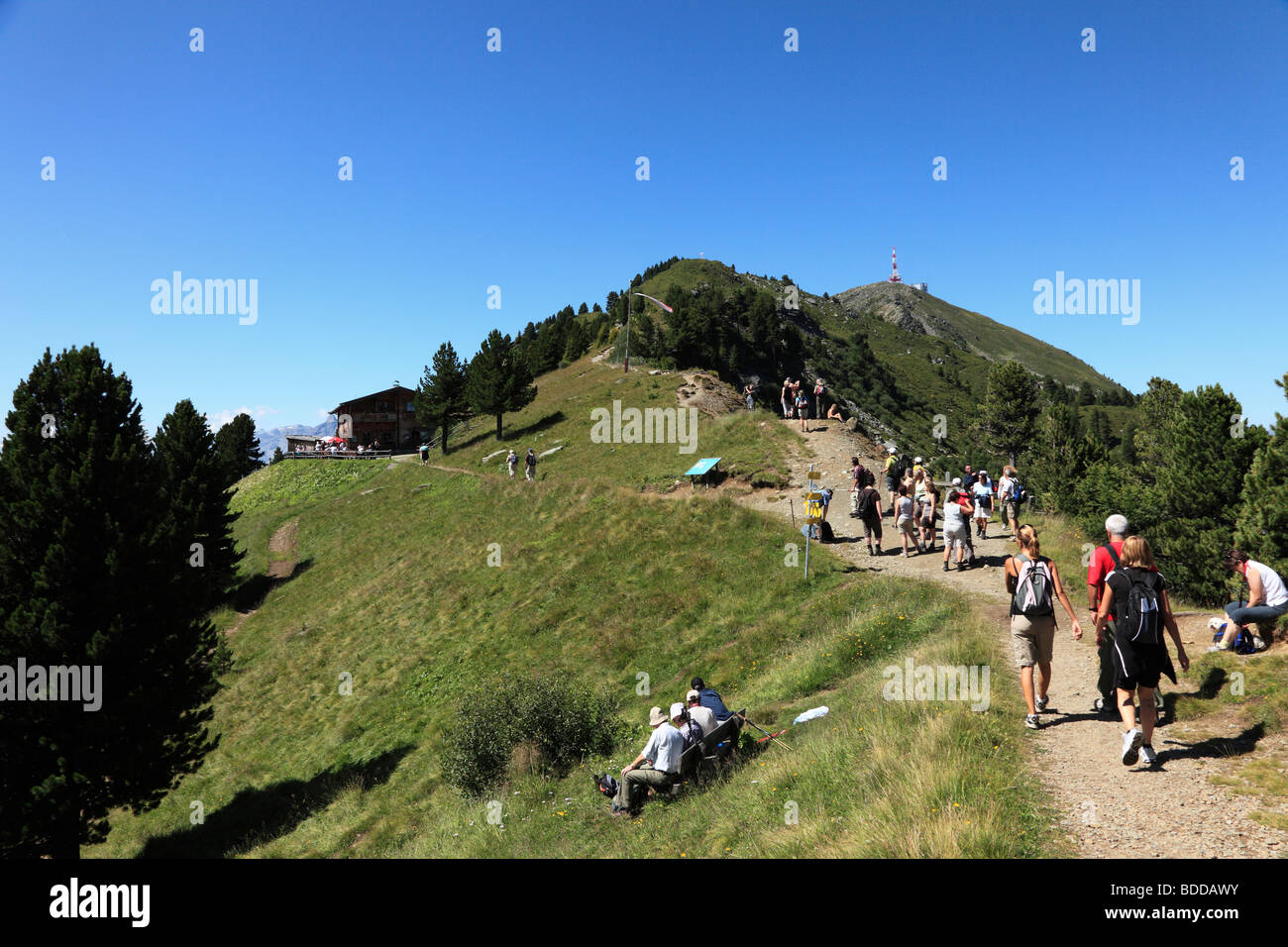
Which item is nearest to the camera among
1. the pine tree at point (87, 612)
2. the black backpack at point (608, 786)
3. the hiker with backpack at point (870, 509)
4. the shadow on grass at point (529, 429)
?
the black backpack at point (608, 786)

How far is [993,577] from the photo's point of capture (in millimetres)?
16500

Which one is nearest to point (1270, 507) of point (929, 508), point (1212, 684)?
point (929, 508)

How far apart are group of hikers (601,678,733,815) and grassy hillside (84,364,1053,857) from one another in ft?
1.01

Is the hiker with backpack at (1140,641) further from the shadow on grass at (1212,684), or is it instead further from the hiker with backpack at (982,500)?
the hiker with backpack at (982,500)

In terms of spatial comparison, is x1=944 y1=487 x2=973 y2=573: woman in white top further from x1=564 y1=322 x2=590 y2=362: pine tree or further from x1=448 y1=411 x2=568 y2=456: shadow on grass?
x1=564 y1=322 x2=590 y2=362: pine tree

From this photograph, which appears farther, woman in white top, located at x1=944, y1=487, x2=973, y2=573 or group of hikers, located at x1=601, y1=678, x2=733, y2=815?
woman in white top, located at x1=944, y1=487, x2=973, y2=573

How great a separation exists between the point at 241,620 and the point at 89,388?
79.8 feet

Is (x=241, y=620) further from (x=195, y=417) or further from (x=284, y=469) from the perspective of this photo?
(x=284, y=469)

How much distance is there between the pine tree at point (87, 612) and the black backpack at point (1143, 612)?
20.7m

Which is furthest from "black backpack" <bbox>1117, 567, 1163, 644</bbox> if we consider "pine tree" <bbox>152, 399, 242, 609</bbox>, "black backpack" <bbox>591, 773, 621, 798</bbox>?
"pine tree" <bbox>152, 399, 242, 609</bbox>

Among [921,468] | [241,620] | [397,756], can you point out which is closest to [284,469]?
[241,620]

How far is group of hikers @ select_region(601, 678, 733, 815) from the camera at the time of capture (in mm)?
9773

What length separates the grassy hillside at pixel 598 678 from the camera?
24.4ft

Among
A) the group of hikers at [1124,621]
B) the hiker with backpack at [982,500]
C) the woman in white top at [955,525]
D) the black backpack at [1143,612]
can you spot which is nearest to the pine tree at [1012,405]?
the hiker with backpack at [982,500]
